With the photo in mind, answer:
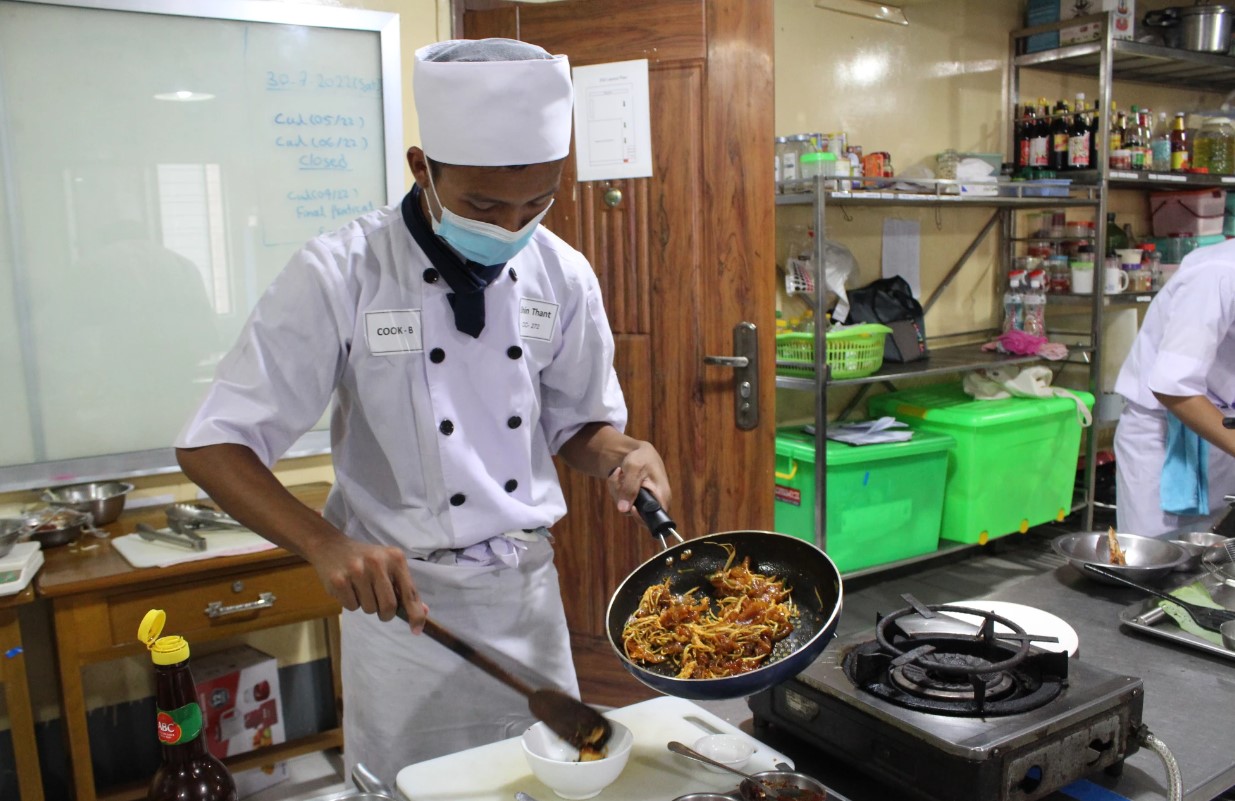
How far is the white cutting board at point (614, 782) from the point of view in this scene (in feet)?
3.66

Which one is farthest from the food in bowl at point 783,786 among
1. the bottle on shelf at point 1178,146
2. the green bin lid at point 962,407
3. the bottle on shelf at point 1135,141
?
the bottle on shelf at point 1178,146

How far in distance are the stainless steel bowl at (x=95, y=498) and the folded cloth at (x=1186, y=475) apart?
2893mm

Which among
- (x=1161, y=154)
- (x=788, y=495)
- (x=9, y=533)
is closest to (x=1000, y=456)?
(x=788, y=495)

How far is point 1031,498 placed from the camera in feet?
13.1

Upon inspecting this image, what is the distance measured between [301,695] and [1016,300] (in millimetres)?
3549

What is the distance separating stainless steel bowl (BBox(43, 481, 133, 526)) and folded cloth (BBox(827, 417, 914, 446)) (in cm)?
243

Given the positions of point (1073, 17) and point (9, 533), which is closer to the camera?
point (9, 533)

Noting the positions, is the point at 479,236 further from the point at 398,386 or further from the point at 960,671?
the point at 960,671

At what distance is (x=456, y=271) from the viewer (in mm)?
1461

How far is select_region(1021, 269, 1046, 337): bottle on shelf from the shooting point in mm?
4418

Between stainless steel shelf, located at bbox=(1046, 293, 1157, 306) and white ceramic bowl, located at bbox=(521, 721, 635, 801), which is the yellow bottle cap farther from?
stainless steel shelf, located at bbox=(1046, 293, 1157, 306)

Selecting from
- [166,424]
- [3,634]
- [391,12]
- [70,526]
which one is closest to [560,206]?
[391,12]

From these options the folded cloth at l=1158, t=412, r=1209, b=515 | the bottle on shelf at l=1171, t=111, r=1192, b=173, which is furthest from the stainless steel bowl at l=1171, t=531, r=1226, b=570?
the bottle on shelf at l=1171, t=111, r=1192, b=173

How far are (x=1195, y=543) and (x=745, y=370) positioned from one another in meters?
1.33
